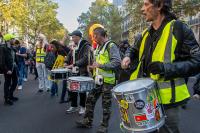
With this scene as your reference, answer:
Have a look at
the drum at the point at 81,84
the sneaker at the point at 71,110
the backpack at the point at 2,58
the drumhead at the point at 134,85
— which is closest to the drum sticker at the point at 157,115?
the drumhead at the point at 134,85

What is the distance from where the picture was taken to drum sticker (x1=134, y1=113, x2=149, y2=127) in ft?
10.9

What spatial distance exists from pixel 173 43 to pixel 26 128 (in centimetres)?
509

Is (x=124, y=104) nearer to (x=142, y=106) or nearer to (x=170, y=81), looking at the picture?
(x=142, y=106)

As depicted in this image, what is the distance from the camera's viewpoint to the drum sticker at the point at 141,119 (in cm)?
332

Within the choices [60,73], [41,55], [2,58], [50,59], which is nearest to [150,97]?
[60,73]

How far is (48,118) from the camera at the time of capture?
890cm

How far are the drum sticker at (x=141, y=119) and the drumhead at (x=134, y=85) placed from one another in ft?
0.72

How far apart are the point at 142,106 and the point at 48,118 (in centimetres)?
583

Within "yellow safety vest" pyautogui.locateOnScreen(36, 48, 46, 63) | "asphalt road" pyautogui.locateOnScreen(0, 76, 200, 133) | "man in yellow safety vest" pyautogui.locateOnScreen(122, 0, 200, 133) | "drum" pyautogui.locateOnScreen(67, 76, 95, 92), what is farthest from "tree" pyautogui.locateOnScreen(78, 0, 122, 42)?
"man in yellow safety vest" pyautogui.locateOnScreen(122, 0, 200, 133)

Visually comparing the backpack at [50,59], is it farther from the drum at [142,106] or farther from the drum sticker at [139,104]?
the drum sticker at [139,104]

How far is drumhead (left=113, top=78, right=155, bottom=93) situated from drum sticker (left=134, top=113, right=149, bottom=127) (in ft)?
0.72

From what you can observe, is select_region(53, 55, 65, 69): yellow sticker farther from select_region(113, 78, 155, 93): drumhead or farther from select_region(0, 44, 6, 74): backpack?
select_region(113, 78, 155, 93): drumhead

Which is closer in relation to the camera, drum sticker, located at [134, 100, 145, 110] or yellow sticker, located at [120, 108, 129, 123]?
drum sticker, located at [134, 100, 145, 110]

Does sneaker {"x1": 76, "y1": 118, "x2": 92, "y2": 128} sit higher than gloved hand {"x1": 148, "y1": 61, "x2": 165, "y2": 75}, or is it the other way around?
gloved hand {"x1": 148, "y1": 61, "x2": 165, "y2": 75}
